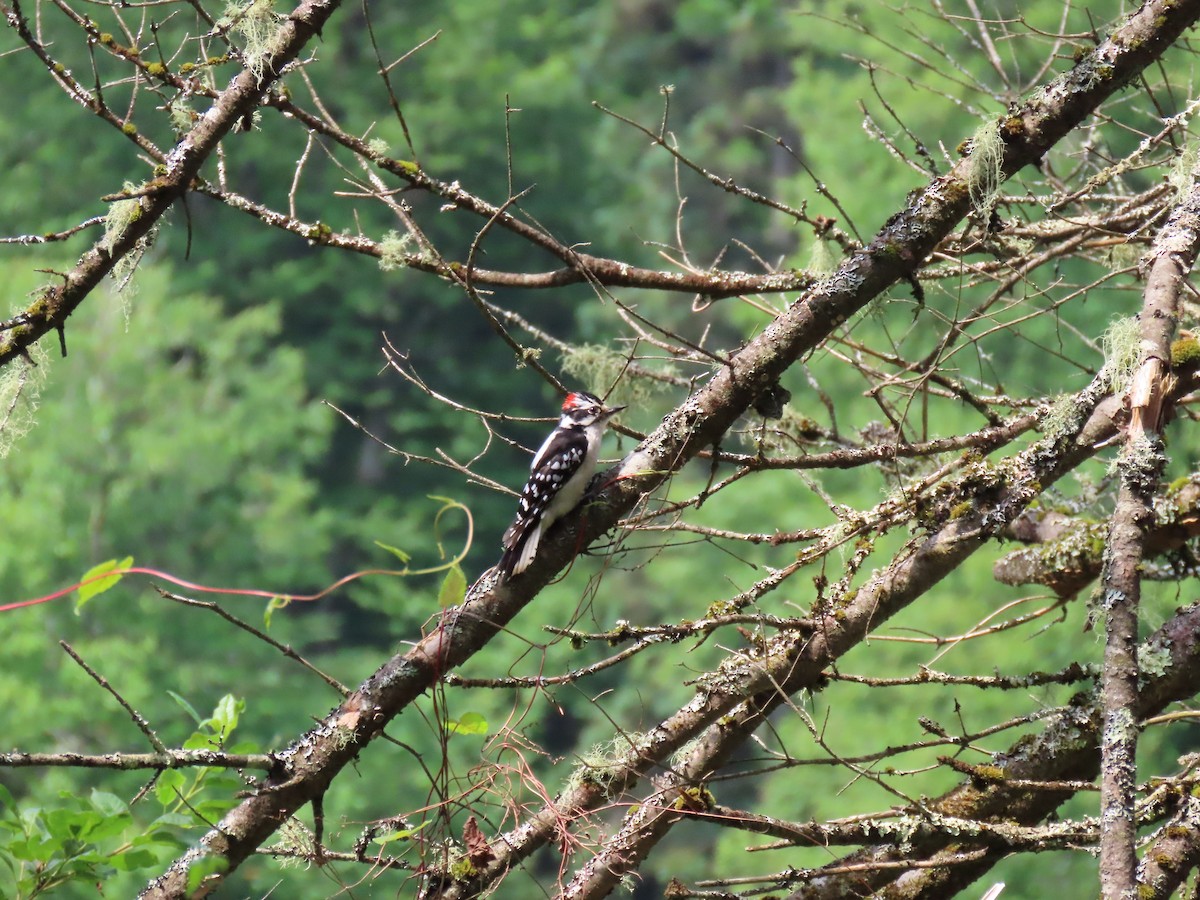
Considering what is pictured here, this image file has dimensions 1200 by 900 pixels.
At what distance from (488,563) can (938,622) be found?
953 cm

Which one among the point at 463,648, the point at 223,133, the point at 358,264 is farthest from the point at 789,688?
the point at 358,264

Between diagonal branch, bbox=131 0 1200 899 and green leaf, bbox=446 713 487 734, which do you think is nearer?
diagonal branch, bbox=131 0 1200 899

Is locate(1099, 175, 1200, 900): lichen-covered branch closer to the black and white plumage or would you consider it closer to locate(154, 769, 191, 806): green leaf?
the black and white plumage

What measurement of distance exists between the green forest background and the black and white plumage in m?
4.11

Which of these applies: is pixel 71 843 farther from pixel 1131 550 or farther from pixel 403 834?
pixel 1131 550

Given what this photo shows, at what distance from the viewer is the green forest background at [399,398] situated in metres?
12.1

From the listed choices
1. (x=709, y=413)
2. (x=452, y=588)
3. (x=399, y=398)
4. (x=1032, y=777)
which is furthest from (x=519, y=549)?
(x=399, y=398)

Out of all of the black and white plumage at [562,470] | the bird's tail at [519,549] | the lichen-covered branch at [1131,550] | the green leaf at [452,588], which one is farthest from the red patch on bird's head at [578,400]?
the lichen-covered branch at [1131,550]

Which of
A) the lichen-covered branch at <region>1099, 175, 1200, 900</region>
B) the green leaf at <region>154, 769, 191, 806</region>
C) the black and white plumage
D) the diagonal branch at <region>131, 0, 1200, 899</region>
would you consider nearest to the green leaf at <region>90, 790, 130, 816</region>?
the green leaf at <region>154, 769, 191, 806</region>

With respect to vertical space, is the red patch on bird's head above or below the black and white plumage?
above

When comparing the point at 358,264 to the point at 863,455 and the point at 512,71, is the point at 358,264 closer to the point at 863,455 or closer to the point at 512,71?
the point at 512,71

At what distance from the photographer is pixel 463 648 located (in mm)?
2318

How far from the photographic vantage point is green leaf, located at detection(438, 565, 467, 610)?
7.37 ft

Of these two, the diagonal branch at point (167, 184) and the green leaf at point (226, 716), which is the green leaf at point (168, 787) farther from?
the diagonal branch at point (167, 184)
